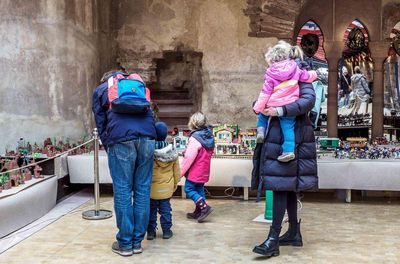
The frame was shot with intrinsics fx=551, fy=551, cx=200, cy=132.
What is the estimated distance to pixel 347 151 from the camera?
7.67m

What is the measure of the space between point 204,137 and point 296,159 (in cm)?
167

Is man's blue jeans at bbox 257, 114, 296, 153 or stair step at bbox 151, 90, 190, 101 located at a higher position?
stair step at bbox 151, 90, 190, 101

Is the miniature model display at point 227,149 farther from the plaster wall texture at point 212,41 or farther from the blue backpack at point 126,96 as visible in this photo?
the blue backpack at point 126,96

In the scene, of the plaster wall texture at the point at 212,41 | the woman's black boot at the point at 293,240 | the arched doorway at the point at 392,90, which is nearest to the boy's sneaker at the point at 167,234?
the woman's black boot at the point at 293,240

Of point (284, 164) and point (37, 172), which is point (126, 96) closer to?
point (284, 164)

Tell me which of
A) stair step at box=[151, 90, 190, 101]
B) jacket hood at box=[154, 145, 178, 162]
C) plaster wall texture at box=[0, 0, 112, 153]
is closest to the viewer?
jacket hood at box=[154, 145, 178, 162]

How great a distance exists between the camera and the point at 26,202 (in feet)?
19.3

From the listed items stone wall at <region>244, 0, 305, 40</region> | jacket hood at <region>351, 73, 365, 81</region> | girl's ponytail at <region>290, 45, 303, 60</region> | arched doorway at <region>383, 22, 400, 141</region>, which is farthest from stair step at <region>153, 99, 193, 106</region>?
girl's ponytail at <region>290, 45, 303, 60</region>

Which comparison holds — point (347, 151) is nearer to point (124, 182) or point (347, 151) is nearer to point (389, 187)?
point (389, 187)

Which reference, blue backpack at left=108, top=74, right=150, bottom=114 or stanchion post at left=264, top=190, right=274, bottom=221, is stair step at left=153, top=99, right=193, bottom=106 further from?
blue backpack at left=108, top=74, right=150, bottom=114

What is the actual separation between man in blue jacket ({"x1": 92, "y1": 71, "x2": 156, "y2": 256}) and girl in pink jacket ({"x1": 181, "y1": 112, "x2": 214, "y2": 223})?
1.17 metres

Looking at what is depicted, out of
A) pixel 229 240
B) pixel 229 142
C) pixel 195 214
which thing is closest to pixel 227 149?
pixel 229 142

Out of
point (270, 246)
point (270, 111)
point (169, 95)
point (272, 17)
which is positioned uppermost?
point (272, 17)

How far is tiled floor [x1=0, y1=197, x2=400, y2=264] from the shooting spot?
4.77m
